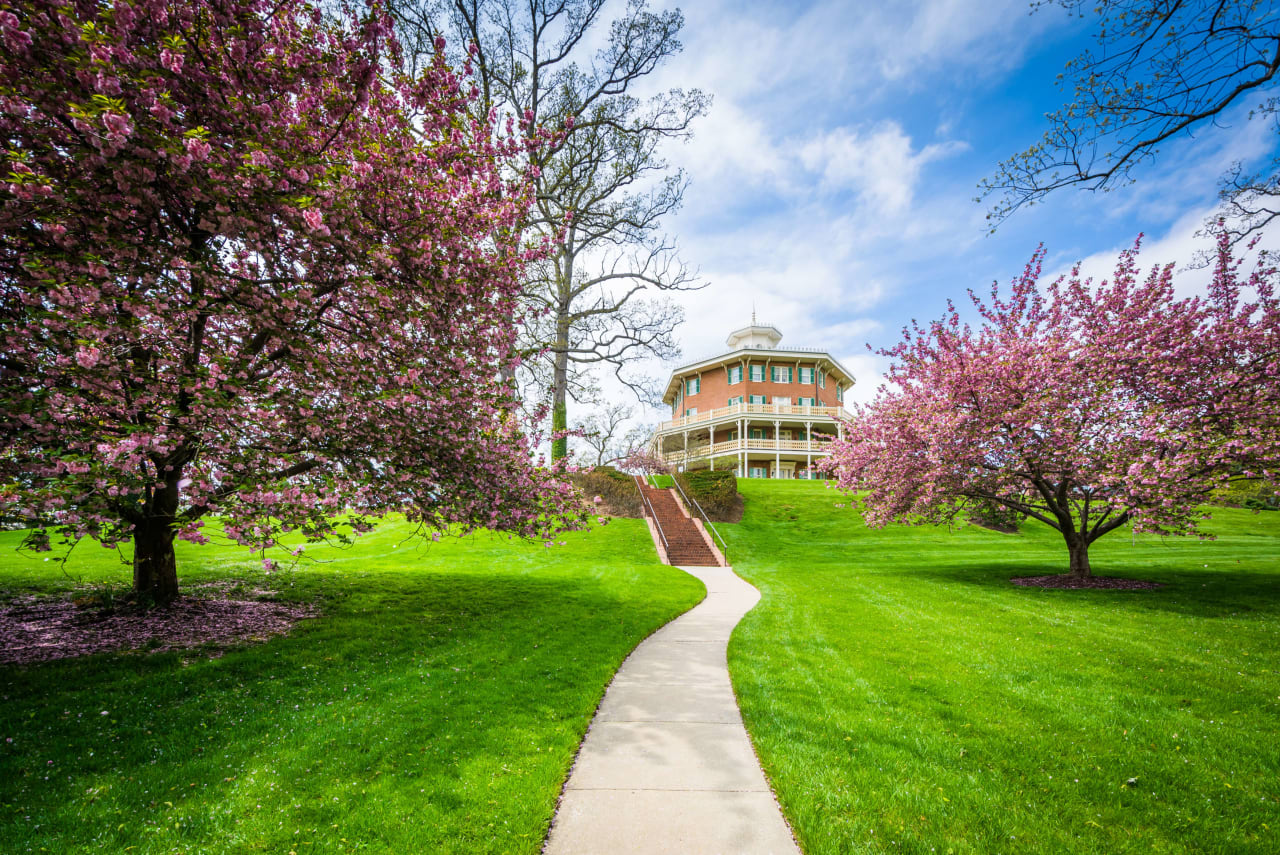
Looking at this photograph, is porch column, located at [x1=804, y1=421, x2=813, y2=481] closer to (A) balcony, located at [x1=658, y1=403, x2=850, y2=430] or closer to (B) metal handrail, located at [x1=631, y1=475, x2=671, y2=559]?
(A) balcony, located at [x1=658, y1=403, x2=850, y2=430]

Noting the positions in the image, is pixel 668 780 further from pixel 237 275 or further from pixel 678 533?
pixel 678 533

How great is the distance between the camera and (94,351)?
184 inches

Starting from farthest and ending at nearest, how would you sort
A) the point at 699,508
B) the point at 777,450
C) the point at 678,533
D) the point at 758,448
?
the point at 758,448 → the point at 777,450 → the point at 699,508 → the point at 678,533

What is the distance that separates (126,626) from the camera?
7809 mm

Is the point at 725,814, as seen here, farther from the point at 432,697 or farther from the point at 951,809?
the point at 432,697

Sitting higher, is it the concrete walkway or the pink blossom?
the pink blossom

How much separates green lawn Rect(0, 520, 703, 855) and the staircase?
10.3 metres

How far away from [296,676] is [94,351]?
4.30 meters

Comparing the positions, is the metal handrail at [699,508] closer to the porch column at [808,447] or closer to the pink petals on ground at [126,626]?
the porch column at [808,447]

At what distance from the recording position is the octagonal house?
3997 cm

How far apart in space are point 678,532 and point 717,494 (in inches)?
222

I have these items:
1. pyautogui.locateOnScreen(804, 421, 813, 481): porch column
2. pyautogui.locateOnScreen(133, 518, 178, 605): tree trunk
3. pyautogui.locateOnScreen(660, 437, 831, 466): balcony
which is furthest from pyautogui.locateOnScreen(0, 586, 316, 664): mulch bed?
pyautogui.locateOnScreen(804, 421, 813, 481): porch column

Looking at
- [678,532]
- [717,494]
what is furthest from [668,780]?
[717,494]

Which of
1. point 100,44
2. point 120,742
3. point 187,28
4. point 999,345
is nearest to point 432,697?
point 120,742
